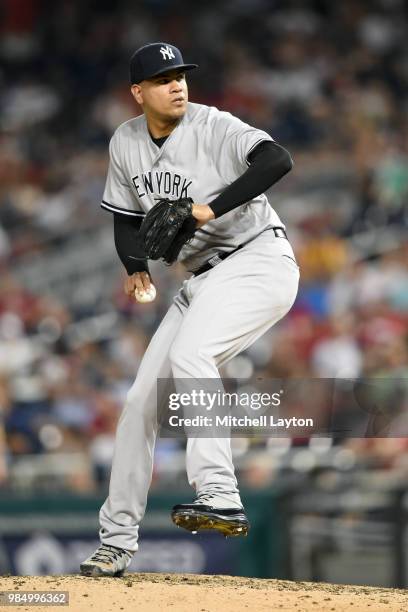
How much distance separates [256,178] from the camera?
154 inches

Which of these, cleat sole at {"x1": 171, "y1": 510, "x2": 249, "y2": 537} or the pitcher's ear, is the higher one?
the pitcher's ear

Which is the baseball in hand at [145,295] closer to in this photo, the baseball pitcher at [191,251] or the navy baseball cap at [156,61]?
the baseball pitcher at [191,251]

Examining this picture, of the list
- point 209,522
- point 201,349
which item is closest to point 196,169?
point 201,349

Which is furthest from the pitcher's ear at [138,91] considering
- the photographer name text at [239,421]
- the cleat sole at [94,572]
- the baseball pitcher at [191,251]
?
the cleat sole at [94,572]

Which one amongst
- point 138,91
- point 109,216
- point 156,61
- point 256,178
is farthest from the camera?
point 109,216

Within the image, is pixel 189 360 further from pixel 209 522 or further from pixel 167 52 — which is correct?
pixel 167 52

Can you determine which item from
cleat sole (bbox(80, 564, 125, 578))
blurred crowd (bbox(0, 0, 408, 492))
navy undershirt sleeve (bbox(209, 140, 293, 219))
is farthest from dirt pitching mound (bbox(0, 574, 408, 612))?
blurred crowd (bbox(0, 0, 408, 492))

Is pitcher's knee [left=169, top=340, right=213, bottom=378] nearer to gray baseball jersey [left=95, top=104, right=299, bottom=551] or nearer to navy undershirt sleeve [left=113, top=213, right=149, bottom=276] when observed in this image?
gray baseball jersey [left=95, top=104, right=299, bottom=551]

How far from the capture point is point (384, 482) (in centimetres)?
661

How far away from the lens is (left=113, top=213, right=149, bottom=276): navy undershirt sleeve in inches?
171

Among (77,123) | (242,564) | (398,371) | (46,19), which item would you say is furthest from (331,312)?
(46,19)

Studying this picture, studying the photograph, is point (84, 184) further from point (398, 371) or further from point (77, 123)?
point (398, 371)

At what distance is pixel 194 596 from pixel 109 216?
7024 millimetres

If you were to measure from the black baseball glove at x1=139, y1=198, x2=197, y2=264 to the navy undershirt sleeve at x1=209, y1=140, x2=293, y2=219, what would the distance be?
10 centimetres
